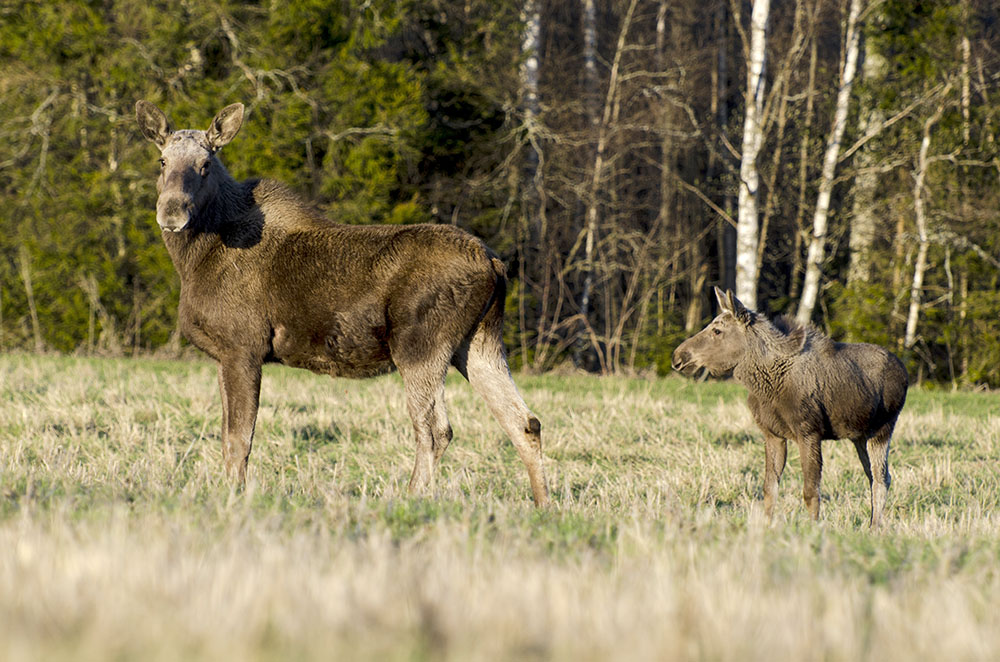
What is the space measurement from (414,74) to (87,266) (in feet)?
26.2

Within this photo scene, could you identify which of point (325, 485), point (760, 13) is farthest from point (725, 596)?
point (760, 13)

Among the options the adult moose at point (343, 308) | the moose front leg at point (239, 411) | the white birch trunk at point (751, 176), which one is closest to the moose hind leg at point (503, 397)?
the adult moose at point (343, 308)

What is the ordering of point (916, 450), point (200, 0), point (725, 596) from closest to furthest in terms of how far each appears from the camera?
point (725, 596)
point (916, 450)
point (200, 0)

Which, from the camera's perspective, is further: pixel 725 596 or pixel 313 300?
pixel 313 300

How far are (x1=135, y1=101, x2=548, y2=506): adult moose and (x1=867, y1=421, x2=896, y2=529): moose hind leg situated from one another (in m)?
2.53

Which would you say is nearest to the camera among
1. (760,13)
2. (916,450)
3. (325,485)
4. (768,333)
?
Result: (325,485)

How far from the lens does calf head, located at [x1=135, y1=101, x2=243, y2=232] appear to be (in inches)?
295

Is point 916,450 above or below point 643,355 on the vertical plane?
above

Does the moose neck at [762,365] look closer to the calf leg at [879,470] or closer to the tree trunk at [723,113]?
the calf leg at [879,470]

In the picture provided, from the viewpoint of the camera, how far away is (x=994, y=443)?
1220cm

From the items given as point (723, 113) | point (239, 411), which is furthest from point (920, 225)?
point (239, 411)

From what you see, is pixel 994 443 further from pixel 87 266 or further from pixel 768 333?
pixel 87 266

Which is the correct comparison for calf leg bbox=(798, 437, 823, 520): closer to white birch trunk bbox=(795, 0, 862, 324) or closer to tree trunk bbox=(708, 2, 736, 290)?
white birch trunk bbox=(795, 0, 862, 324)

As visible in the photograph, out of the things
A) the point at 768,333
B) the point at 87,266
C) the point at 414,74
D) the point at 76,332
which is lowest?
the point at 76,332
